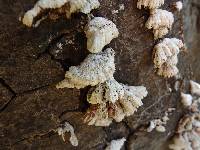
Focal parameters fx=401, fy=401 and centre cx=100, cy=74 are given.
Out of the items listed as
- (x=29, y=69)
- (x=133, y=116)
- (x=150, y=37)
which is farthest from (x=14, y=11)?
(x=133, y=116)

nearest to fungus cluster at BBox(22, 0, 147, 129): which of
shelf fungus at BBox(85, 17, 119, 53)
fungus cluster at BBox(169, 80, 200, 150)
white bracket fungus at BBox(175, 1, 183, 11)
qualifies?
shelf fungus at BBox(85, 17, 119, 53)

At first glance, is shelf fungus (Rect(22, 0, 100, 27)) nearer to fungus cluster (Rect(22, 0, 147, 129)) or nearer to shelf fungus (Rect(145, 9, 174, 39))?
fungus cluster (Rect(22, 0, 147, 129))

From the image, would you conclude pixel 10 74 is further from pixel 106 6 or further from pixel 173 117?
pixel 173 117

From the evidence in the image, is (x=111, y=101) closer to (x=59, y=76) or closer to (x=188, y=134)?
(x=59, y=76)

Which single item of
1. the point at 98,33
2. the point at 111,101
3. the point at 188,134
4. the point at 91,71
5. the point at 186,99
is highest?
the point at 98,33

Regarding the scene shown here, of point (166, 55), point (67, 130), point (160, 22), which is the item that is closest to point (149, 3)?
point (160, 22)

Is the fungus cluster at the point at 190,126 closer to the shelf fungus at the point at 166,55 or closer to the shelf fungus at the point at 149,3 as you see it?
the shelf fungus at the point at 166,55
